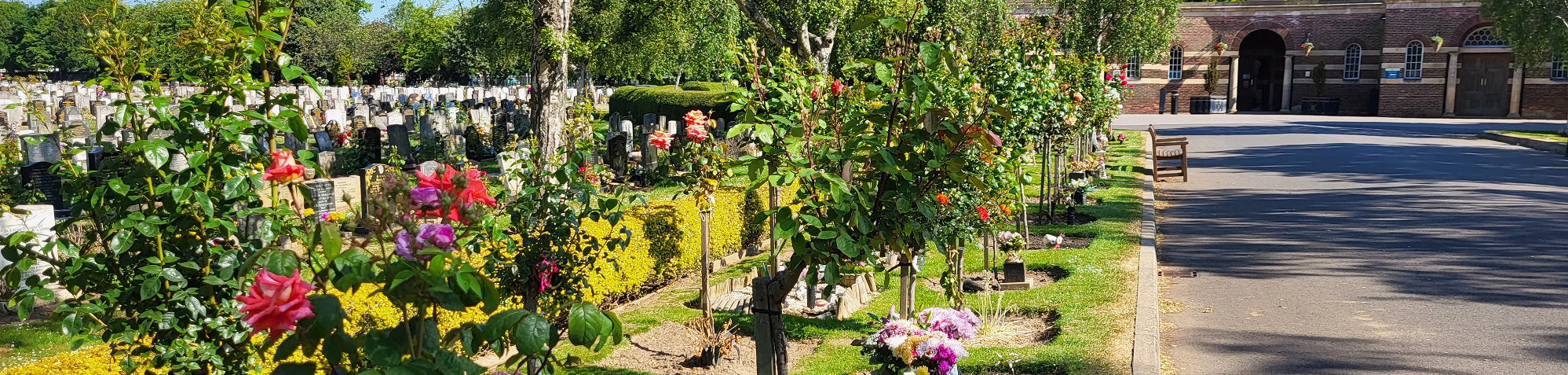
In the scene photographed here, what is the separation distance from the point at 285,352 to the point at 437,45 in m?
62.6

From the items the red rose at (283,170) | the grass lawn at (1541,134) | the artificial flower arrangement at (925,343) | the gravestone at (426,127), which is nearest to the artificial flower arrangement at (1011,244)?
the artificial flower arrangement at (925,343)

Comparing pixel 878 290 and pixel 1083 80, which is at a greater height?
pixel 1083 80

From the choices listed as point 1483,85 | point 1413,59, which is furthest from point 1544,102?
point 1413,59

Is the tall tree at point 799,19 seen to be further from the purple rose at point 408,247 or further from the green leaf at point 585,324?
the purple rose at point 408,247

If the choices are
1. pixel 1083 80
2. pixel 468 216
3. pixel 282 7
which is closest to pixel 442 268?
pixel 468 216

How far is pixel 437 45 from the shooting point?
6100 centimetres

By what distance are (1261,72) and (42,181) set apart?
42213 mm

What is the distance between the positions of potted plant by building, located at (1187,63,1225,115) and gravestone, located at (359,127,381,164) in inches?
1316

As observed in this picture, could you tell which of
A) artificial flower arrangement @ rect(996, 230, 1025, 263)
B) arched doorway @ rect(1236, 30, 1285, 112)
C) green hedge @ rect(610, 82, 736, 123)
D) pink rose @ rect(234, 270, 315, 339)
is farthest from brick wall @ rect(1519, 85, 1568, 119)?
pink rose @ rect(234, 270, 315, 339)

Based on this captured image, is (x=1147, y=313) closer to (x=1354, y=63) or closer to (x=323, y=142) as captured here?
(x=323, y=142)

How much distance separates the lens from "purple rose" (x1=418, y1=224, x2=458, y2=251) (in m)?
2.34

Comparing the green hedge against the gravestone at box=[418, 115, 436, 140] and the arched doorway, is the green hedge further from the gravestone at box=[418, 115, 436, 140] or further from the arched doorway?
the arched doorway

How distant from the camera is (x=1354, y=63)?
40.1m

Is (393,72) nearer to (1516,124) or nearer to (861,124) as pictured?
(1516,124)
